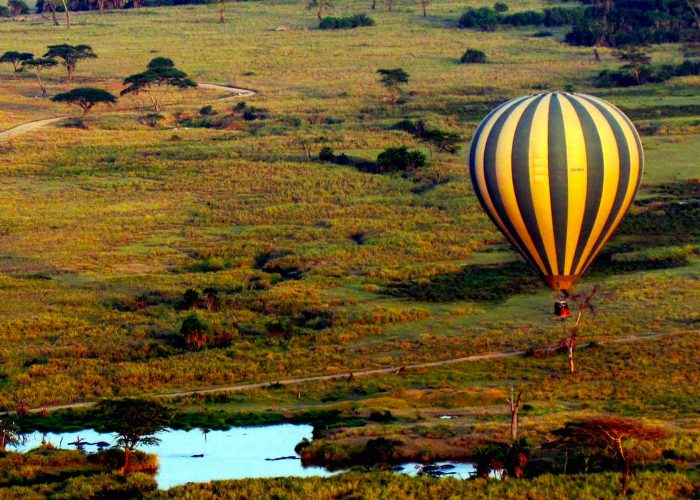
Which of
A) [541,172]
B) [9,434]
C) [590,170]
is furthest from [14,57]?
[590,170]

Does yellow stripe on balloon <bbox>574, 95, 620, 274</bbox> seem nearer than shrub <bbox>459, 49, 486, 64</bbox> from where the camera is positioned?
Yes

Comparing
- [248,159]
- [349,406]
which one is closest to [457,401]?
[349,406]

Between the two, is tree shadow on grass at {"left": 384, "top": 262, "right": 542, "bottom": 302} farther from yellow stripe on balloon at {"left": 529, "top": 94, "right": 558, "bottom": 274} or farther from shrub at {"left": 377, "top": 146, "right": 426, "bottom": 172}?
shrub at {"left": 377, "top": 146, "right": 426, "bottom": 172}

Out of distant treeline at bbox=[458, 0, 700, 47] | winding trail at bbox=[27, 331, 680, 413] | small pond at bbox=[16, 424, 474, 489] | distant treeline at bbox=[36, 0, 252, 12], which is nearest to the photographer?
small pond at bbox=[16, 424, 474, 489]

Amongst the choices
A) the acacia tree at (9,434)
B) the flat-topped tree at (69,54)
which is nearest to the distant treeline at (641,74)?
the flat-topped tree at (69,54)

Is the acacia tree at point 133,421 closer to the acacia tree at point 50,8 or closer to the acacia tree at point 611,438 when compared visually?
the acacia tree at point 611,438

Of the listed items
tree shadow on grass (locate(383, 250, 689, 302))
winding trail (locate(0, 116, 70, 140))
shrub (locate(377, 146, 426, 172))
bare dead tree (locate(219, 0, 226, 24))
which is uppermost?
bare dead tree (locate(219, 0, 226, 24))

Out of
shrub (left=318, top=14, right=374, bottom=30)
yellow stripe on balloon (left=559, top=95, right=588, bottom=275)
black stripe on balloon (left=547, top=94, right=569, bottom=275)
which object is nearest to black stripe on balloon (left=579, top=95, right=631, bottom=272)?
yellow stripe on balloon (left=559, top=95, right=588, bottom=275)
